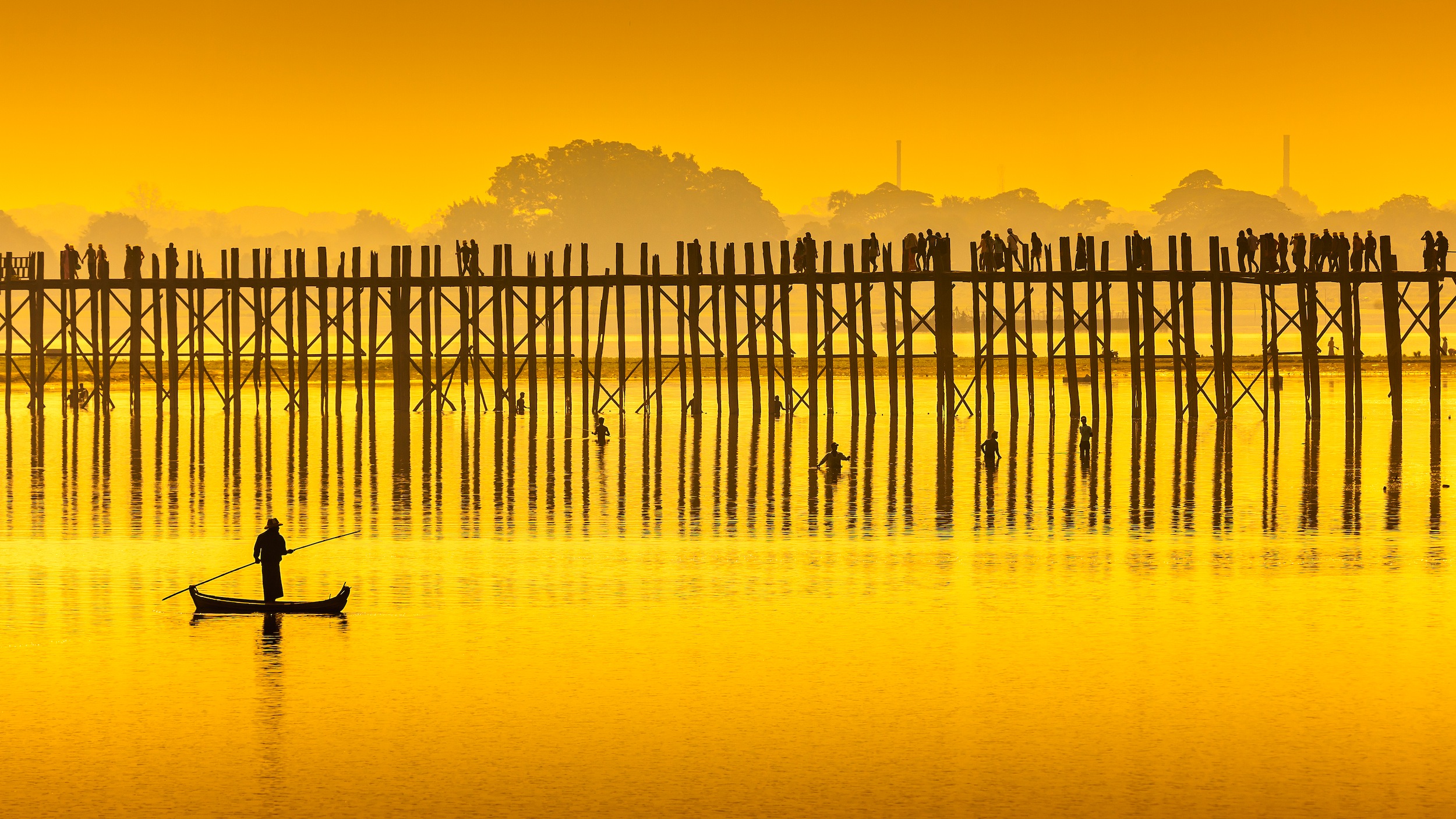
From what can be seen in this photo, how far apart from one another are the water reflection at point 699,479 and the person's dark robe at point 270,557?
13.6 feet

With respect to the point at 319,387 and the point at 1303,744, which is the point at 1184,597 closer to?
the point at 1303,744

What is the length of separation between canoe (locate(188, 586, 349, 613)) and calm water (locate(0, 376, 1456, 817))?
0.16m

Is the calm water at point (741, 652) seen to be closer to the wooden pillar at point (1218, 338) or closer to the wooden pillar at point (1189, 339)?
the wooden pillar at point (1189, 339)

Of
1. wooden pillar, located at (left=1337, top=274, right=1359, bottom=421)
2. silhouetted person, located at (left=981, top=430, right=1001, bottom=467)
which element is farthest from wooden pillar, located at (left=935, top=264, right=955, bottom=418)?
silhouetted person, located at (left=981, top=430, right=1001, bottom=467)

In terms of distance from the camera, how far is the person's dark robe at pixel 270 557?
11445mm

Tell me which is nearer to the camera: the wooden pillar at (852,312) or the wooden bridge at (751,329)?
the wooden bridge at (751,329)

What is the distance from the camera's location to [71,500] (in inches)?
745

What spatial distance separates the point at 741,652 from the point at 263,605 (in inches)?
121

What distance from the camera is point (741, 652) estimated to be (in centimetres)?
1026

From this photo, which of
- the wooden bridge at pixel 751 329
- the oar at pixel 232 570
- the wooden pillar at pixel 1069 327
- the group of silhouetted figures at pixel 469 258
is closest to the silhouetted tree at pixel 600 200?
→ the wooden bridge at pixel 751 329

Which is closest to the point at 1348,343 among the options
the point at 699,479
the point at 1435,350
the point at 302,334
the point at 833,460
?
the point at 1435,350

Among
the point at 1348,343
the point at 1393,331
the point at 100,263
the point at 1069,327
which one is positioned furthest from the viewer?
the point at 100,263

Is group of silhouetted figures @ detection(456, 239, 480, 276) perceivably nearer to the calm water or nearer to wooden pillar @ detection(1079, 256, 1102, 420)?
wooden pillar @ detection(1079, 256, 1102, 420)

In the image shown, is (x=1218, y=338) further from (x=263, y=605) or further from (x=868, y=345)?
(x=263, y=605)
